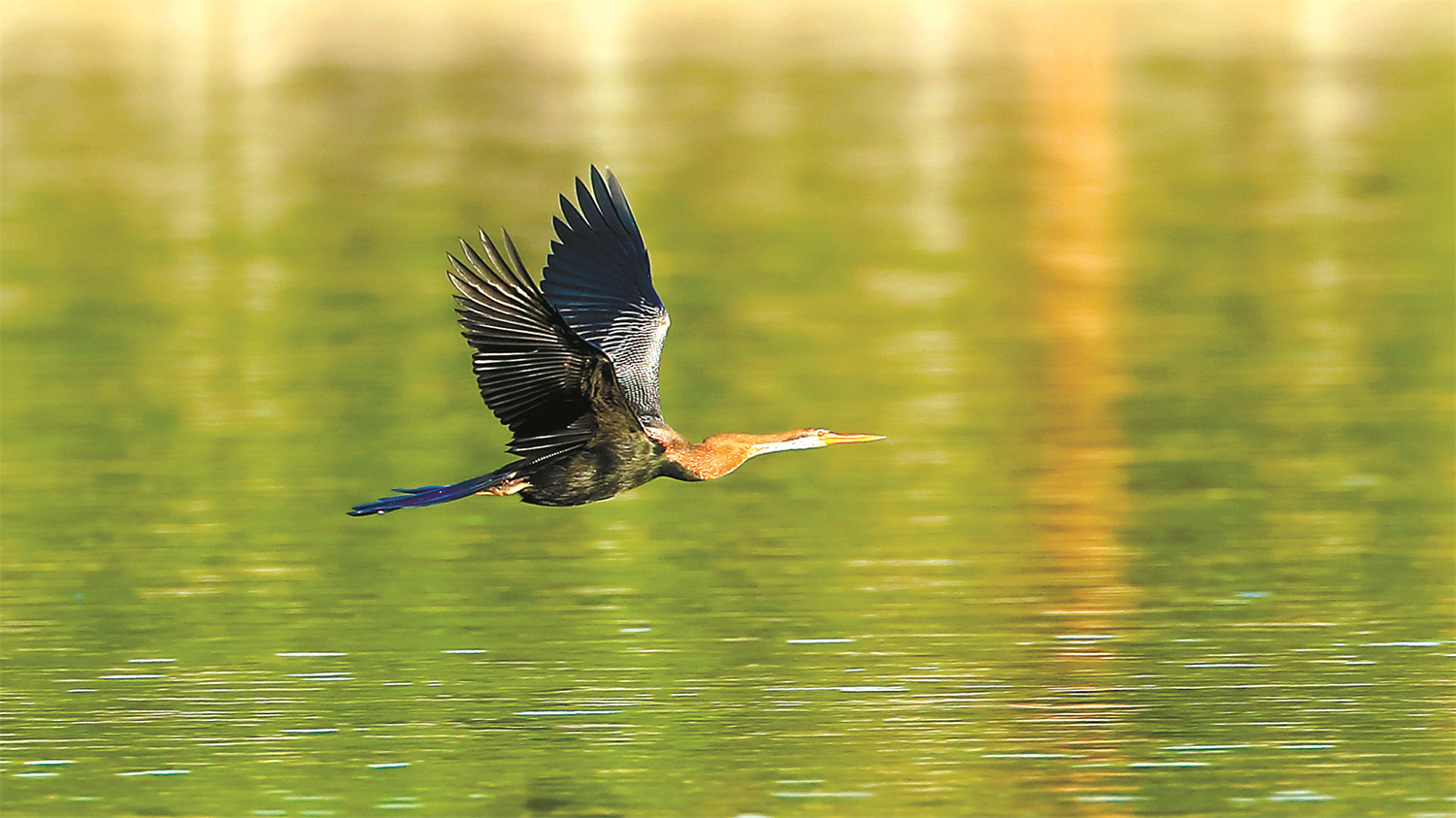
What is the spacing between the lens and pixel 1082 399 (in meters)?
22.0

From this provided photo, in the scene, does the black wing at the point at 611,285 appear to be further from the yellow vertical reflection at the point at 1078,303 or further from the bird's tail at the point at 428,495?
the yellow vertical reflection at the point at 1078,303

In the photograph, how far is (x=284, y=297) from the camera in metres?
27.7

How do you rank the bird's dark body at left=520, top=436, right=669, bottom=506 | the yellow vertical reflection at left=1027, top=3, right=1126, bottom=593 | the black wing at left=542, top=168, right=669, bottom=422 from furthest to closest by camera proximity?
the yellow vertical reflection at left=1027, top=3, right=1126, bottom=593
the black wing at left=542, top=168, right=669, bottom=422
the bird's dark body at left=520, top=436, right=669, bottom=506

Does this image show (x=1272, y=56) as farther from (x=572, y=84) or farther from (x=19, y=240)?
(x=19, y=240)

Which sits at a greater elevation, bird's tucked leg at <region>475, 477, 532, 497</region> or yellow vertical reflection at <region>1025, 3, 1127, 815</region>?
bird's tucked leg at <region>475, 477, 532, 497</region>

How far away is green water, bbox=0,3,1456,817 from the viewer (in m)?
12.0

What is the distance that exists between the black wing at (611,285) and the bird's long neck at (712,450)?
2.94ft

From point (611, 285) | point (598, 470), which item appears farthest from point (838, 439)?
point (611, 285)

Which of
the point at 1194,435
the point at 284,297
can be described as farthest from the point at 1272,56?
the point at 1194,435

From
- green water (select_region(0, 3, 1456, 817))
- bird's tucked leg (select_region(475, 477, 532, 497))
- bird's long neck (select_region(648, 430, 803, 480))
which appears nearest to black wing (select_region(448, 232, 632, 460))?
bird's tucked leg (select_region(475, 477, 532, 497))

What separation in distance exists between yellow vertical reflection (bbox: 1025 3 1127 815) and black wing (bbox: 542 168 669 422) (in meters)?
2.50

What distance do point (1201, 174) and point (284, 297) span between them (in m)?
16.8

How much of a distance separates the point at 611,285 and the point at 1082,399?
890 centimetres

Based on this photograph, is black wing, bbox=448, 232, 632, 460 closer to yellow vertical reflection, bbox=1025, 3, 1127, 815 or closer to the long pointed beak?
the long pointed beak
